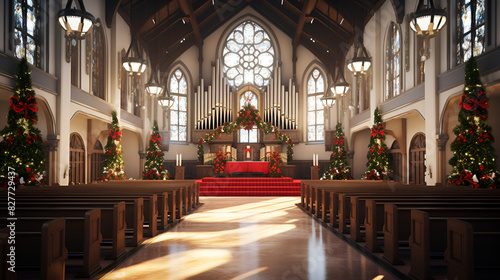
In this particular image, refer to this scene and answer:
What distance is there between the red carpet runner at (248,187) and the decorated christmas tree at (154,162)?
2.22 m

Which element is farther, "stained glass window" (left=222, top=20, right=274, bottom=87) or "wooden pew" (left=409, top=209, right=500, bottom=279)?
"stained glass window" (left=222, top=20, right=274, bottom=87)

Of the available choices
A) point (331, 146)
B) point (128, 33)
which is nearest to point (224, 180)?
point (331, 146)

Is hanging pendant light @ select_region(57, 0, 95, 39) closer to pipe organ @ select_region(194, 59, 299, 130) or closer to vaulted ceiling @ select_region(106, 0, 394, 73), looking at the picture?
vaulted ceiling @ select_region(106, 0, 394, 73)

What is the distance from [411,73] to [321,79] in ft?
33.2

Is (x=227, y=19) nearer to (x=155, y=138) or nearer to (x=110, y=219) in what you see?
(x=155, y=138)

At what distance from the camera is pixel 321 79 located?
22.9 meters

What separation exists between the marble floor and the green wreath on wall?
11268mm

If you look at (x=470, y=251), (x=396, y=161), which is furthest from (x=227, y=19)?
(x=470, y=251)

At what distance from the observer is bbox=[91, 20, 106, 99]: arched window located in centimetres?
1442

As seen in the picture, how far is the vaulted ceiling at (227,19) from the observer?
16.5 m

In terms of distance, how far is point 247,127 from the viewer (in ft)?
63.3

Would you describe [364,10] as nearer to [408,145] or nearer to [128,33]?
[408,145]

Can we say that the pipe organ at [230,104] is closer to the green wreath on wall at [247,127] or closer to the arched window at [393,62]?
the green wreath on wall at [247,127]

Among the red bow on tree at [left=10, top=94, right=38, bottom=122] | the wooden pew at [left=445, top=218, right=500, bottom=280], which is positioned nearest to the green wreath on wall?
the red bow on tree at [left=10, top=94, right=38, bottom=122]
